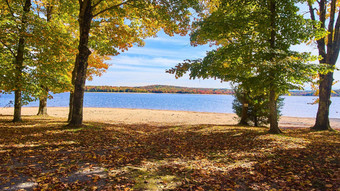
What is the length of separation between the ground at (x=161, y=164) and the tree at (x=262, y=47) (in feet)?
9.09

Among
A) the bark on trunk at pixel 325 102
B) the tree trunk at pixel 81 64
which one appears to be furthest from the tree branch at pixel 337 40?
the tree trunk at pixel 81 64

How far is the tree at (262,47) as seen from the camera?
8008 millimetres

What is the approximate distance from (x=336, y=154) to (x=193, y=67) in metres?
6.05

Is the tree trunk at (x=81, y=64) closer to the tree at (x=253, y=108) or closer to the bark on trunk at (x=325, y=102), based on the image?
the tree at (x=253, y=108)

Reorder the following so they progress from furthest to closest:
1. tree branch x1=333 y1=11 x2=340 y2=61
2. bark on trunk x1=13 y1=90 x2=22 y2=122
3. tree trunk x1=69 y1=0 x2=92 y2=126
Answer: tree branch x1=333 y1=11 x2=340 y2=61, bark on trunk x1=13 y1=90 x2=22 y2=122, tree trunk x1=69 y1=0 x2=92 y2=126

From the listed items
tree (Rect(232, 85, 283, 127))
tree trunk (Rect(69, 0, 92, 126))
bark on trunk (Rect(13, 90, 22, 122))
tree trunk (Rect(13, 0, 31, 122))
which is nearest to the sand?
tree (Rect(232, 85, 283, 127))

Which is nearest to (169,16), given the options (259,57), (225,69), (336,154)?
(225,69)

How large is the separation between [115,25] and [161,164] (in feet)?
32.2

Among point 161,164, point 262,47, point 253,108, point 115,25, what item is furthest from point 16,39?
point 253,108

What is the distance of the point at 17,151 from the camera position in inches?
222

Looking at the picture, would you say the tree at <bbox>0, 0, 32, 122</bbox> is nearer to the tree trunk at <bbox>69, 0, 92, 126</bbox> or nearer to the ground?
the tree trunk at <bbox>69, 0, 92, 126</bbox>

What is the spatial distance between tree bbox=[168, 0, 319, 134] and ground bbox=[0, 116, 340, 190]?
277 centimetres

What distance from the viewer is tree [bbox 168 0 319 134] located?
8008 millimetres

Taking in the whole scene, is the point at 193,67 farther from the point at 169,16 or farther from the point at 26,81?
the point at 26,81
